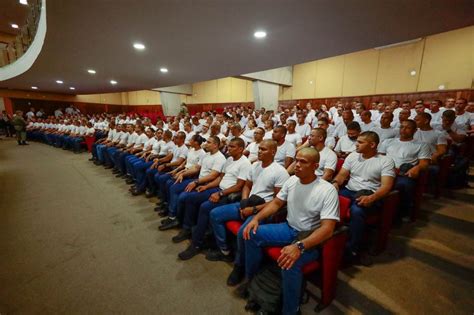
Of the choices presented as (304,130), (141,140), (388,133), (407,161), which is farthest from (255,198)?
(141,140)

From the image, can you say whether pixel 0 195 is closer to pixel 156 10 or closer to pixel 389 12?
pixel 156 10

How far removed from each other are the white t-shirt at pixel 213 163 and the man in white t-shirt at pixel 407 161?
214 centimetres

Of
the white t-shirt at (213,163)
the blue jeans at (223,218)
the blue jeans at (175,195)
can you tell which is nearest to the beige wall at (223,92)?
the white t-shirt at (213,163)

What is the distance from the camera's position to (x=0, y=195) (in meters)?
4.06

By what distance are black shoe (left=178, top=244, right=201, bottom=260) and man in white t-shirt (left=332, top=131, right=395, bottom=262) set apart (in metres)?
1.53

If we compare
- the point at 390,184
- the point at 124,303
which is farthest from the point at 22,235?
the point at 390,184

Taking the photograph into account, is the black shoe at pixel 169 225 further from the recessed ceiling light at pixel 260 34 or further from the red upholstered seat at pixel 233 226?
the recessed ceiling light at pixel 260 34

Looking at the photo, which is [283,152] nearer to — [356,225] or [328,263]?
[356,225]

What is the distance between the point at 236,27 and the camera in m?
3.52

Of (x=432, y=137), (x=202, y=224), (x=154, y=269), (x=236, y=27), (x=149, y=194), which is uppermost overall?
(x=236, y=27)

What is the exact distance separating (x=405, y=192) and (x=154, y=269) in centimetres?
291

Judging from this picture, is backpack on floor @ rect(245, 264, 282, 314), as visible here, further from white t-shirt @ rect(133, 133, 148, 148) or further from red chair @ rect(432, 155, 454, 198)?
white t-shirt @ rect(133, 133, 148, 148)

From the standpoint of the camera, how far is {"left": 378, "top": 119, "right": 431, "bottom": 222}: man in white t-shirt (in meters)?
2.56

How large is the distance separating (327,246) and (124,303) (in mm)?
1664
